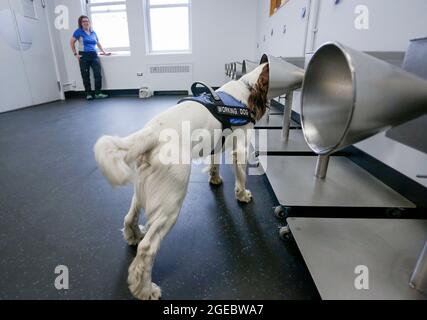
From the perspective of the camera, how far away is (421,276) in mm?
587

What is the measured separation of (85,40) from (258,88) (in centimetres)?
475

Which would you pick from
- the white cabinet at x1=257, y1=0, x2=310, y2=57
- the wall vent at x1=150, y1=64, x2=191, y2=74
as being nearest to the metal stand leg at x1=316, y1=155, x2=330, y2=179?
the white cabinet at x1=257, y1=0, x2=310, y2=57

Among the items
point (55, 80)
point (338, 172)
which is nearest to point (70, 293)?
point (338, 172)

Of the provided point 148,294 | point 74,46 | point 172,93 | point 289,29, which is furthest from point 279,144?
point 74,46

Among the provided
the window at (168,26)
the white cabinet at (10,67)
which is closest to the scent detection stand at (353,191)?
the white cabinet at (10,67)

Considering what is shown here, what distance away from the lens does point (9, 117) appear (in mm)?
3193

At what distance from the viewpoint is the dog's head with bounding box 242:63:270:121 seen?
117 cm

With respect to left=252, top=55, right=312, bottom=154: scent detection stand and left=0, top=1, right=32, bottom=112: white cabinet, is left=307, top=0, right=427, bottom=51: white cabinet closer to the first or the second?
left=252, top=55, right=312, bottom=154: scent detection stand

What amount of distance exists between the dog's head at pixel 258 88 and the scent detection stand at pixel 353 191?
0.39 metres

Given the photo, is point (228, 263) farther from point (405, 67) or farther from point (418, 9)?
point (418, 9)

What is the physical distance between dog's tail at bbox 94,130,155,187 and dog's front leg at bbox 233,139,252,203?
1.95 feet

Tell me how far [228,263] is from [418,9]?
4.02 ft

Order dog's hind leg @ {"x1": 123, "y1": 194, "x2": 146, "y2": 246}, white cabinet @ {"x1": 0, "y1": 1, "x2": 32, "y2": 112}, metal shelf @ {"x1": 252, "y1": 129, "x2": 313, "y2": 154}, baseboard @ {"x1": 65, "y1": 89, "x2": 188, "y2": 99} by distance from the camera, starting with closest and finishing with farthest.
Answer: dog's hind leg @ {"x1": 123, "y1": 194, "x2": 146, "y2": 246}, metal shelf @ {"x1": 252, "y1": 129, "x2": 313, "y2": 154}, white cabinet @ {"x1": 0, "y1": 1, "x2": 32, "y2": 112}, baseboard @ {"x1": 65, "y1": 89, "x2": 188, "y2": 99}

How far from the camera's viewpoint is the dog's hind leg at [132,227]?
87 cm
